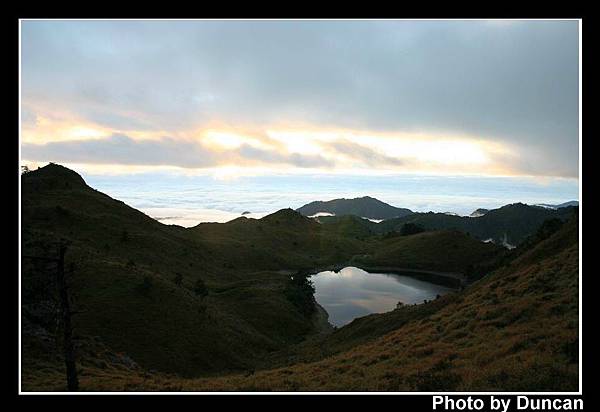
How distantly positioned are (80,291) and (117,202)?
82165 millimetres

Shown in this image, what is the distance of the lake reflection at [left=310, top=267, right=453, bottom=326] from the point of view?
297ft

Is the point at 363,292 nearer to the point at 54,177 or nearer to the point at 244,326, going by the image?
the point at 244,326

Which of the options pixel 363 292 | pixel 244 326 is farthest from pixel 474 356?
pixel 363 292

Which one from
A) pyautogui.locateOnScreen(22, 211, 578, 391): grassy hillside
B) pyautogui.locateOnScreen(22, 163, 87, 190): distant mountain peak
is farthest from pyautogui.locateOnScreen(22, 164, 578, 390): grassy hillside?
pyautogui.locateOnScreen(22, 163, 87, 190): distant mountain peak

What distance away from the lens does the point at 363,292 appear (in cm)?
11250

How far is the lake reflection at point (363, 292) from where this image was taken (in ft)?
297

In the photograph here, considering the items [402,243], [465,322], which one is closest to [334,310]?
[465,322]

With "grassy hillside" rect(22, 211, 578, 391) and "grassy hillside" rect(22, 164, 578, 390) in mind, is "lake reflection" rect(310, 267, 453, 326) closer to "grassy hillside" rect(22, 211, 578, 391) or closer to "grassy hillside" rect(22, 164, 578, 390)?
"grassy hillside" rect(22, 164, 578, 390)

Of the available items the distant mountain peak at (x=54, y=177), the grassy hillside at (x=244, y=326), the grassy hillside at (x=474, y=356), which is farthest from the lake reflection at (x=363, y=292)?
the distant mountain peak at (x=54, y=177)

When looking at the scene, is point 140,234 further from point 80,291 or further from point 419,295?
point 419,295

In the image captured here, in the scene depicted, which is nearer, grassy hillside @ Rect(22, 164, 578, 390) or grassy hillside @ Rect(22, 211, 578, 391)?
grassy hillside @ Rect(22, 211, 578, 391)

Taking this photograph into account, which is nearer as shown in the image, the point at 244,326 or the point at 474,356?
the point at 474,356

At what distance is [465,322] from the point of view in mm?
27969
